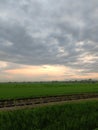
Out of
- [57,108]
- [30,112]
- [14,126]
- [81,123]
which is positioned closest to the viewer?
[14,126]

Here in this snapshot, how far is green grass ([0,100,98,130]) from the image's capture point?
17266 millimetres

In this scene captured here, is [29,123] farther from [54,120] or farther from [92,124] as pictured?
[92,124]

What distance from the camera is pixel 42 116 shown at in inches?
772

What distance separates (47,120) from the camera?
62.4ft

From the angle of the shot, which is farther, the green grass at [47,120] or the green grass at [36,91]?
the green grass at [36,91]

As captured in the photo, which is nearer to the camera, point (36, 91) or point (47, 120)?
point (47, 120)

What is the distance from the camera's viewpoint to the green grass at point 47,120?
1727cm

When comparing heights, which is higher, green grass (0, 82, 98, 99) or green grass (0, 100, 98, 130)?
green grass (0, 82, 98, 99)

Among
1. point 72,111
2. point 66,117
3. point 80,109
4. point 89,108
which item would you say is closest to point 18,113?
point 66,117

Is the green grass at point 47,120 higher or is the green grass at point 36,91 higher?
the green grass at point 36,91

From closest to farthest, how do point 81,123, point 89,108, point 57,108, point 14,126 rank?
point 14,126 < point 81,123 < point 57,108 < point 89,108

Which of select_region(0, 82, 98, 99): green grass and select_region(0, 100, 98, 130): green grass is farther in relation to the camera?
select_region(0, 82, 98, 99): green grass

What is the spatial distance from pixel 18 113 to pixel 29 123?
1848mm

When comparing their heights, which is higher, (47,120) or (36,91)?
(36,91)
